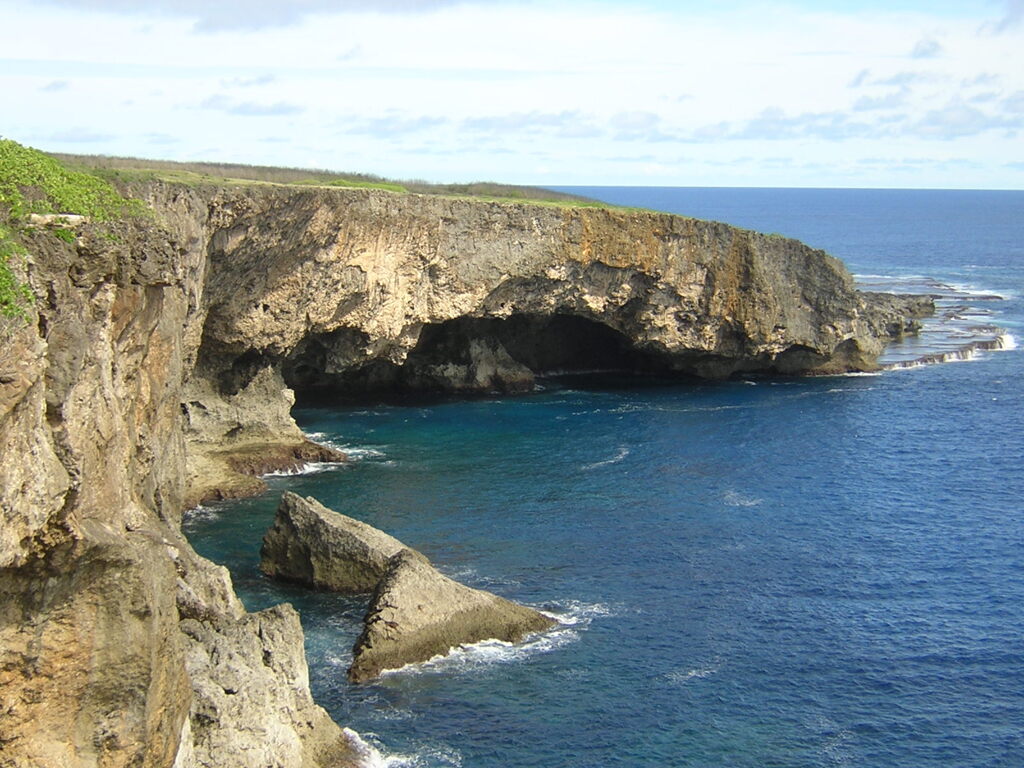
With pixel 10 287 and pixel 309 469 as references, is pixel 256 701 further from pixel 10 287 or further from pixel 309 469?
pixel 309 469

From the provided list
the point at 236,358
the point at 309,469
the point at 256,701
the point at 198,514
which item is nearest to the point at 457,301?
the point at 236,358

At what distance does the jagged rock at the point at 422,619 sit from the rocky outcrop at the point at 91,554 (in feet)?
24.1

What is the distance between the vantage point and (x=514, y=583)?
38.3 meters

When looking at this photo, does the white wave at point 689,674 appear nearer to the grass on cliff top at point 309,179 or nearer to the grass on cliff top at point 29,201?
the grass on cliff top at point 29,201

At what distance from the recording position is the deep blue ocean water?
29000 millimetres

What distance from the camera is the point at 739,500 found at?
48.2 m

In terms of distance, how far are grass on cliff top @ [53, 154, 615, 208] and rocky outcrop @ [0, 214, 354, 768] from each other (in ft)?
87.4

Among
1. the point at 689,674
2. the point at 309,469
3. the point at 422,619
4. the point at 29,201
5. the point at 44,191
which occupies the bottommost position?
the point at 689,674

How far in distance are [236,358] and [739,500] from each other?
80.6ft

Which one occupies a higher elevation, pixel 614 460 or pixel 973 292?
pixel 973 292

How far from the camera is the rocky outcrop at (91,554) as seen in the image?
17.0 m

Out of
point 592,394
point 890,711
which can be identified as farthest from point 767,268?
point 890,711

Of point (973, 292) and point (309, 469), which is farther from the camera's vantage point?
point (973, 292)

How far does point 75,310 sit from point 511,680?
17.1 meters
